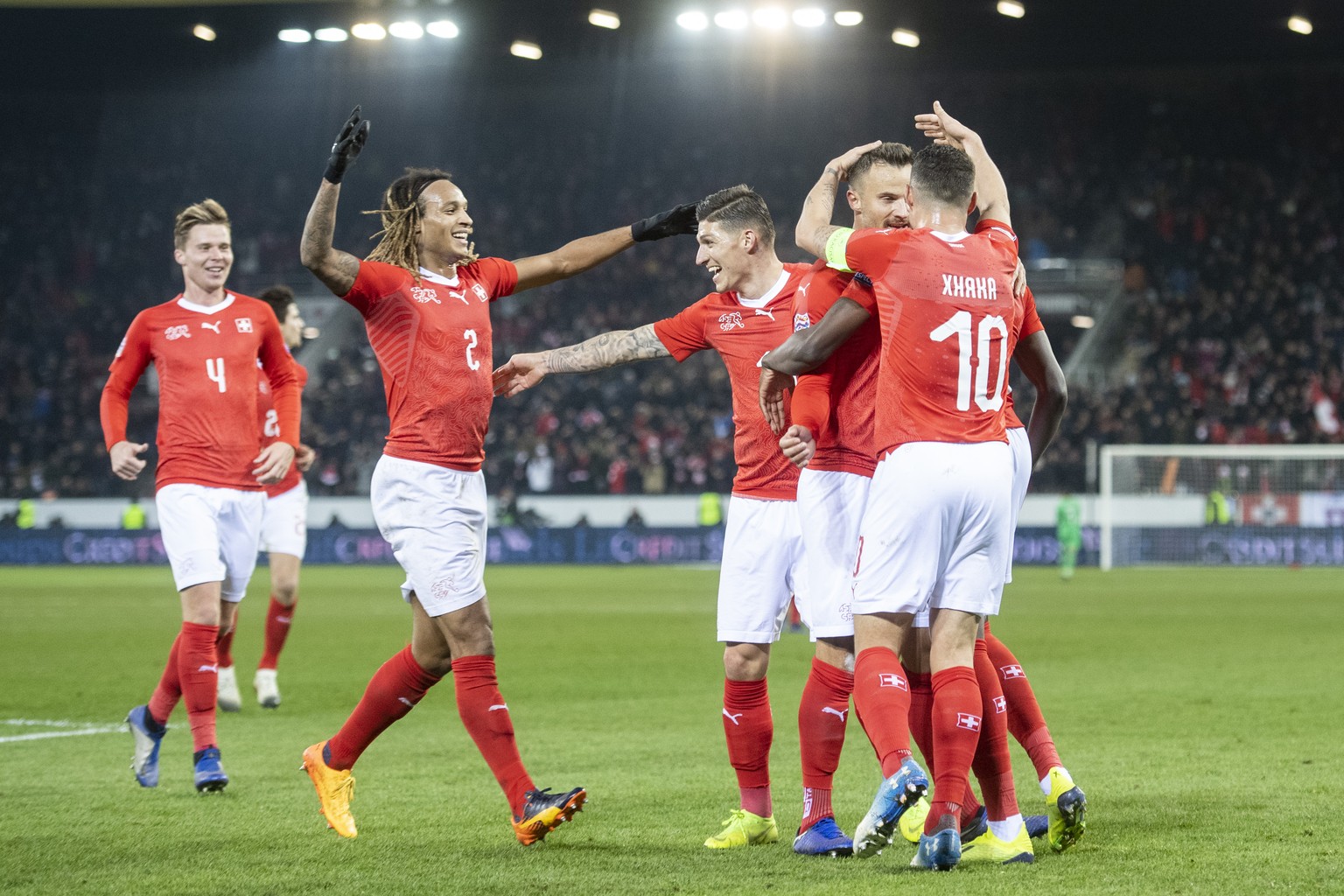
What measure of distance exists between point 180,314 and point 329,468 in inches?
1030

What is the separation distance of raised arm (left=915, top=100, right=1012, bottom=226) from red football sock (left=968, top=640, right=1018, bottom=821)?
4.78 ft

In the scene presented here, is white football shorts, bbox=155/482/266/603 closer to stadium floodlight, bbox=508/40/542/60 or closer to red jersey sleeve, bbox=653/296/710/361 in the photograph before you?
red jersey sleeve, bbox=653/296/710/361

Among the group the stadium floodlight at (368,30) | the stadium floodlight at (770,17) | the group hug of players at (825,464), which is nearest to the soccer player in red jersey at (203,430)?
the group hug of players at (825,464)

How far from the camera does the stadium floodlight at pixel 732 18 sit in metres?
29.0

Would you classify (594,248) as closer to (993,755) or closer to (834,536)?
(834,536)

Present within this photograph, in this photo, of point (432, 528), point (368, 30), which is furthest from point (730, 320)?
point (368, 30)

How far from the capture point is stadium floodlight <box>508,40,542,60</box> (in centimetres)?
3228

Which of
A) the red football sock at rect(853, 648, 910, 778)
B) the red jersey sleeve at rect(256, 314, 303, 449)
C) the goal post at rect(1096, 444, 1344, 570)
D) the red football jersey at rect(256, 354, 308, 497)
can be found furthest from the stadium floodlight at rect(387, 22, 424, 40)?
the red football sock at rect(853, 648, 910, 778)

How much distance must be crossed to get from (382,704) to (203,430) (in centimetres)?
220

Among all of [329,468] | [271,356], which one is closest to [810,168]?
[329,468]

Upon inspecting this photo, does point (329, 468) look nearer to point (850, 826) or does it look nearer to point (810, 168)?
point (810, 168)

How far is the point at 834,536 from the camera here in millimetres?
5027

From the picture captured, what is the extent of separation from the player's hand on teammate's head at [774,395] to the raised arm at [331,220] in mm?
1425

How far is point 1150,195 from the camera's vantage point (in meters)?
35.7
